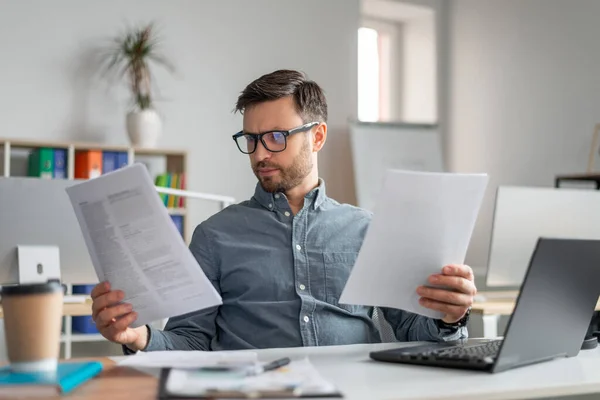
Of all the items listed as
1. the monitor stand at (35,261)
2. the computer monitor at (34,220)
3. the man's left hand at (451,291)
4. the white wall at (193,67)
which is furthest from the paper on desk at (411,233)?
the white wall at (193,67)

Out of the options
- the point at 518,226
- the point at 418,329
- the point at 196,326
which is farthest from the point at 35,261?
the point at 518,226

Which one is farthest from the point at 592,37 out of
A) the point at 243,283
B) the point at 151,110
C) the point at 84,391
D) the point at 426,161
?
the point at 84,391

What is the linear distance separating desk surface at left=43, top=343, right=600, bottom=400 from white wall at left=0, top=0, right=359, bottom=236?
11.9 feet

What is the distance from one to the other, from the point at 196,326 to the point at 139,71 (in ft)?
10.9

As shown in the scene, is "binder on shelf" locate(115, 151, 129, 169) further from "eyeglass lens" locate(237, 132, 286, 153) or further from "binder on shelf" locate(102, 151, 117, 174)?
"eyeglass lens" locate(237, 132, 286, 153)

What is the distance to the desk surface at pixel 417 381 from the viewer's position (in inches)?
41.3

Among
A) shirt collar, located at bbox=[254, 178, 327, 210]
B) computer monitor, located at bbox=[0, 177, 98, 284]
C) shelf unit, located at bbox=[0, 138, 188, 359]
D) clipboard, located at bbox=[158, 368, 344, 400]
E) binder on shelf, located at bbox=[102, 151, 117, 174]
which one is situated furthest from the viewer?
binder on shelf, located at bbox=[102, 151, 117, 174]

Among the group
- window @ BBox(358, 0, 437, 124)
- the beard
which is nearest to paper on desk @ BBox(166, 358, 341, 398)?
the beard

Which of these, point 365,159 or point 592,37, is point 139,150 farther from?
point 592,37

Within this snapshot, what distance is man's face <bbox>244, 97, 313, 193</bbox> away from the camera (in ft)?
5.81

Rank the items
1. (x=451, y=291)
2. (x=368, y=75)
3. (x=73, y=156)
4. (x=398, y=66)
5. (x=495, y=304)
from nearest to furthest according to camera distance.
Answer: (x=451, y=291), (x=495, y=304), (x=73, y=156), (x=368, y=75), (x=398, y=66)

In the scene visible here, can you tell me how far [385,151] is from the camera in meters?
5.39

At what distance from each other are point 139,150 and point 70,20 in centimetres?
91

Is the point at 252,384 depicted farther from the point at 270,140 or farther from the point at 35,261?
the point at 35,261
